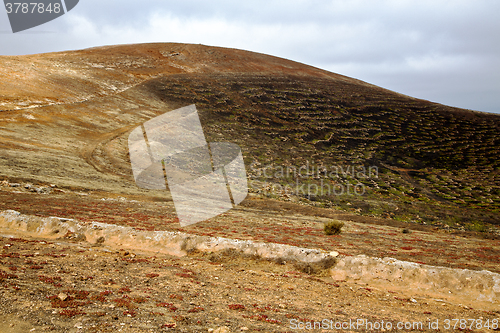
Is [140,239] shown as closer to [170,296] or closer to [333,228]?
[170,296]

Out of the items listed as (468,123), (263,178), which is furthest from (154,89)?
(468,123)

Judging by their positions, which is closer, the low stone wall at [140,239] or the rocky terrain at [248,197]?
the rocky terrain at [248,197]

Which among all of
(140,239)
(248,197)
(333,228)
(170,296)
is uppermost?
(170,296)

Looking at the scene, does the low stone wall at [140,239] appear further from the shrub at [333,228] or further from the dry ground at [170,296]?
the shrub at [333,228]

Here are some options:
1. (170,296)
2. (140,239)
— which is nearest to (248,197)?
(140,239)

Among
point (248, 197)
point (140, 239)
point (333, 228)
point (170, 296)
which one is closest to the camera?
point (170, 296)

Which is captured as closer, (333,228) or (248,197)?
(333,228)

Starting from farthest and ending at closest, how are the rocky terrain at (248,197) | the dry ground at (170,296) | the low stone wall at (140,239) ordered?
1. the low stone wall at (140,239)
2. the rocky terrain at (248,197)
3. the dry ground at (170,296)

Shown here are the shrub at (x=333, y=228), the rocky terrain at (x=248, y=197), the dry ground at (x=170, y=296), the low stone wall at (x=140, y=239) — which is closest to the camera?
the dry ground at (x=170, y=296)

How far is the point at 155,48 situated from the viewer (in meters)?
103

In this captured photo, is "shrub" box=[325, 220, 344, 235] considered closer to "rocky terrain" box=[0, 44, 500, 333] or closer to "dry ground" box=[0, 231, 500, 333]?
"rocky terrain" box=[0, 44, 500, 333]

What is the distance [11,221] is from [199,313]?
1341 centimetres

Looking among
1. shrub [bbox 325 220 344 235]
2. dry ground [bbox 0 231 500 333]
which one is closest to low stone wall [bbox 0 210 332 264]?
dry ground [bbox 0 231 500 333]

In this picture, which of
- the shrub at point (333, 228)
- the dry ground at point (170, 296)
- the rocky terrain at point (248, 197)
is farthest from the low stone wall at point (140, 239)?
the shrub at point (333, 228)
